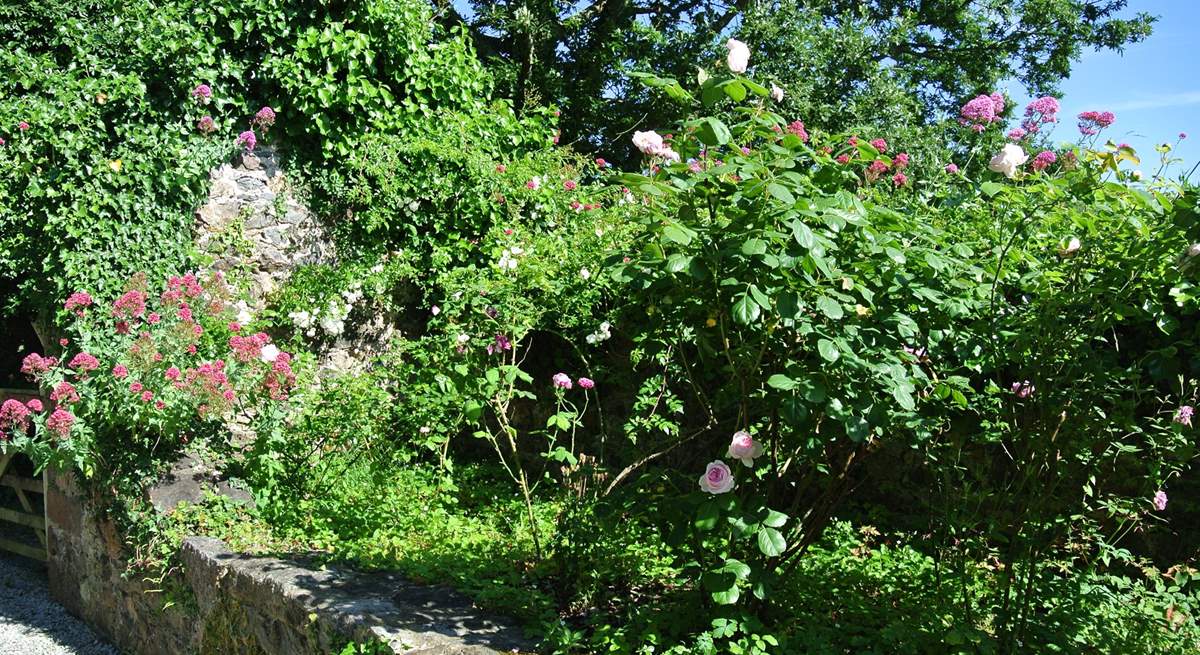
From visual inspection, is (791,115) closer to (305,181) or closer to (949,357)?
(305,181)

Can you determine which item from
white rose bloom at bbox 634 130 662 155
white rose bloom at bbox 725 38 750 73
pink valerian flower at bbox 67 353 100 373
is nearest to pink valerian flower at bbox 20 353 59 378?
pink valerian flower at bbox 67 353 100 373

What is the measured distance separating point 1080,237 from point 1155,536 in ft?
6.00

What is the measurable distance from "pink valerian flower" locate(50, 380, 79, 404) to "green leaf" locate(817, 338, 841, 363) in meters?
3.97

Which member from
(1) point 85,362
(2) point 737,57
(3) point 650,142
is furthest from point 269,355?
(2) point 737,57

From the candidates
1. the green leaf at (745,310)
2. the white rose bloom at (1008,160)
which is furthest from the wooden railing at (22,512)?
the white rose bloom at (1008,160)

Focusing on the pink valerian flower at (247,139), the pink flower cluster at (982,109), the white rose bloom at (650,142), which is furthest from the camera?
the pink valerian flower at (247,139)

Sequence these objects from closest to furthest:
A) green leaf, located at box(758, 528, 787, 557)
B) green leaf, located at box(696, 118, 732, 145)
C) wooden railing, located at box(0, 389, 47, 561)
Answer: green leaf, located at box(696, 118, 732, 145)
green leaf, located at box(758, 528, 787, 557)
wooden railing, located at box(0, 389, 47, 561)

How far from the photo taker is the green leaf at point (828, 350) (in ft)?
8.34

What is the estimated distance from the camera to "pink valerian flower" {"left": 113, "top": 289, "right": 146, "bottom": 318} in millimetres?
4922

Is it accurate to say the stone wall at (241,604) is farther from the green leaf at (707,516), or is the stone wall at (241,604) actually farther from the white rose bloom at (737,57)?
the white rose bloom at (737,57)

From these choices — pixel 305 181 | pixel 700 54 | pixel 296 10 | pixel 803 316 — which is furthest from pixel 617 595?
pixel 700 54

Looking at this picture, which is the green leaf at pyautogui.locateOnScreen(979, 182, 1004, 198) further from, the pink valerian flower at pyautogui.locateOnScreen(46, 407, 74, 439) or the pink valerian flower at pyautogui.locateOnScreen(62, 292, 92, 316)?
the pink valerian flower at pyautogui.locateOnScreen(62, 292, 92, 316)

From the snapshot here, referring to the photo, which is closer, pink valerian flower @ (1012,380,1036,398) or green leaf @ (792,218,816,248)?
green leaf @ (792,218,816,248)

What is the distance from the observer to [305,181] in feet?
20.9
